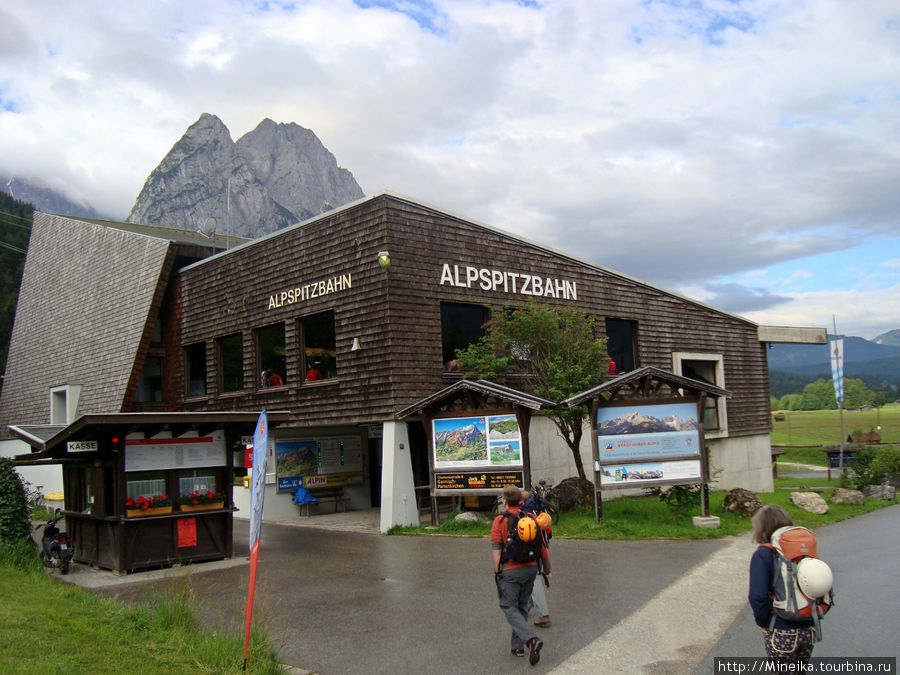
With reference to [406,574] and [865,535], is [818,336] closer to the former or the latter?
[865,535]

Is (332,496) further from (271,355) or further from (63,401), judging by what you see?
(63,401)

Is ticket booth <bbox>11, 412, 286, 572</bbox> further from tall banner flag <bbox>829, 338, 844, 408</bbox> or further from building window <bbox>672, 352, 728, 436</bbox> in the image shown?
tall banner flag <bbox>829, 338, 844, 408</bbox>

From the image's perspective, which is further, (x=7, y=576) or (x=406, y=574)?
(x=406, y=574)

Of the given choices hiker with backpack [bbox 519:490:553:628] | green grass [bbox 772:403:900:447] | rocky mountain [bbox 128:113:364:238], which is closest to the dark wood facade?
hiker with backpack [bbox 519:490:553:628]

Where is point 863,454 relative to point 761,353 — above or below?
below

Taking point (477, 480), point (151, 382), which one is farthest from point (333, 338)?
point (151, 382)

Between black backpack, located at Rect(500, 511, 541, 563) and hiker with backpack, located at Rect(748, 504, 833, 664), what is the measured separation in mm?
2465

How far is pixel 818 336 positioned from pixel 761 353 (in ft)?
8.06

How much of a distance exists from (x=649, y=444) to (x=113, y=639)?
1014cm

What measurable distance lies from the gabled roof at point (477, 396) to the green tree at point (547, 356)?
4.01 ft

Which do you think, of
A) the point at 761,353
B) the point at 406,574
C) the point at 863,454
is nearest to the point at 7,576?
the point at 406,574

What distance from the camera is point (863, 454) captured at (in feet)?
76.2

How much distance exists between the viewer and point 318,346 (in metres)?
19.2

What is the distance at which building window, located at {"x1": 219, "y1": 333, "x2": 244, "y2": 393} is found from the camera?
21.6 meters
